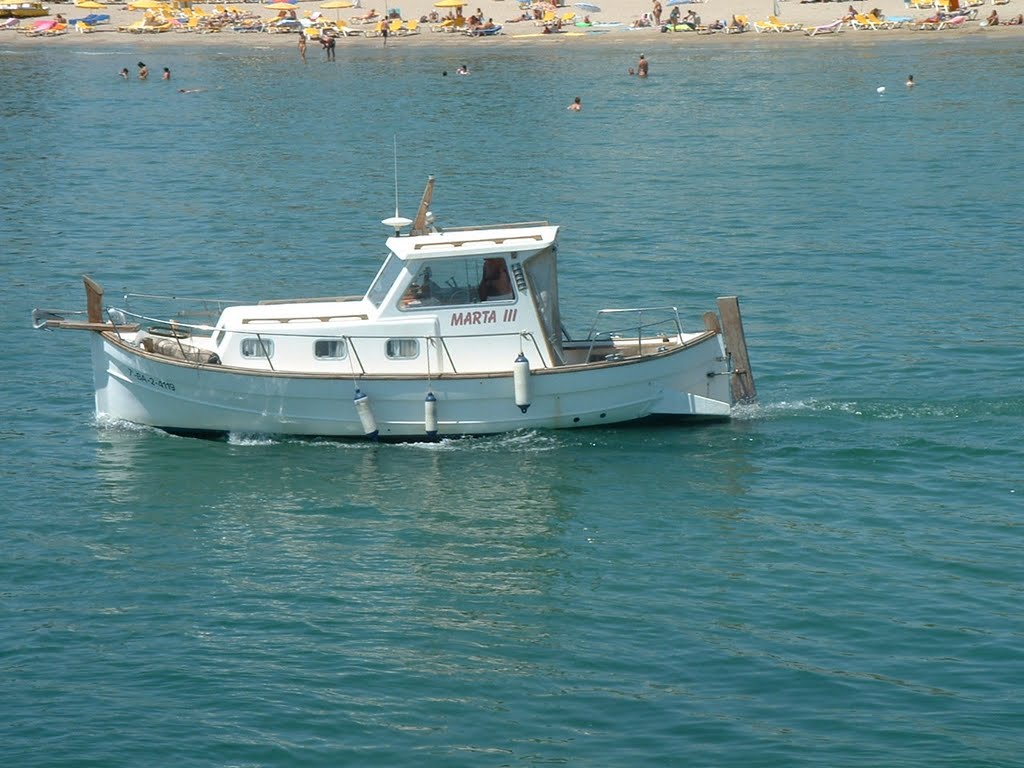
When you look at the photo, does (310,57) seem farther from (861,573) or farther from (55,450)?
(861,573)

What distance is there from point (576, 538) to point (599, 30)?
77653mm

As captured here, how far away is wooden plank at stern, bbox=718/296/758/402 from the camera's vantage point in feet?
85.1

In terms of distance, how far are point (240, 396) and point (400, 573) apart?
5882 mm

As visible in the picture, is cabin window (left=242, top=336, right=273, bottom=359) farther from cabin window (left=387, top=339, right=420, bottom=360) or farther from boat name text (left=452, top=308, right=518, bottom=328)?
boat name text (left=452, top=308, right=518, bottom=328)

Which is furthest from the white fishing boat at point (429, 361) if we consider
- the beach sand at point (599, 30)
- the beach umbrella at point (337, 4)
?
the beach umbrella at point (337, 4)

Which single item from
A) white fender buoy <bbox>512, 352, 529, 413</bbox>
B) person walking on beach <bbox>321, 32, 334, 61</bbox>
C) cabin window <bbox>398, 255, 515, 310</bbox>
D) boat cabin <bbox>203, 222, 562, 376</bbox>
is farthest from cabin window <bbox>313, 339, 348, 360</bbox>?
person walking on beach <bbox>321, 32, 334, 61</bbox>

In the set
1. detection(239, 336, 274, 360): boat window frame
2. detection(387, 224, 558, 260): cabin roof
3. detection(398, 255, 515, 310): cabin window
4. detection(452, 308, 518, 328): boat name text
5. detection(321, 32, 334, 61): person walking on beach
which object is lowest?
detection(239, 336, 274, 360): boat window frame

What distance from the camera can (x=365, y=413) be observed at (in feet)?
82.5

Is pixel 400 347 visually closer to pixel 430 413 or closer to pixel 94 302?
pixel 430 413

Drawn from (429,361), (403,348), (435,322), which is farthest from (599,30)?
(429,361)

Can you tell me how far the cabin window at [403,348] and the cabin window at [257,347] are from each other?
2.01m

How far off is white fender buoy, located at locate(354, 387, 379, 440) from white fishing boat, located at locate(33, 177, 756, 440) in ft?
0.09

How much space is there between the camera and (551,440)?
84.1 ft

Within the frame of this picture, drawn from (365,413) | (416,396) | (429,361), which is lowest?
(365,413)
